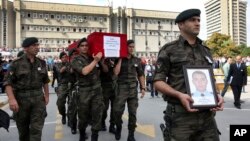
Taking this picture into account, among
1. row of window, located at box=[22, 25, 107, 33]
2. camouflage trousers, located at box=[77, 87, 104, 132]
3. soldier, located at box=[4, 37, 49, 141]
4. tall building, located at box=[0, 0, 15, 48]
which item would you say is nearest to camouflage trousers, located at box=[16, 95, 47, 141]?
soldier, located at box=[4, 37, 49, 141]

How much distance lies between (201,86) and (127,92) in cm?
392

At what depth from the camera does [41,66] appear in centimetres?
608

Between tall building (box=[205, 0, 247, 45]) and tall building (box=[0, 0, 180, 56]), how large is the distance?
2940 inches

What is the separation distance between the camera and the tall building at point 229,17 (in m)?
177

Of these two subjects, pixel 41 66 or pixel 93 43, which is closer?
pixel 41 66

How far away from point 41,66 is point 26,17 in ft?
298

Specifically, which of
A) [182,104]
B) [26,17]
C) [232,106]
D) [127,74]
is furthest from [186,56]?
[26,17]

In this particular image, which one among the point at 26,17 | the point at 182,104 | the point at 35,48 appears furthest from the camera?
the point at 26,17

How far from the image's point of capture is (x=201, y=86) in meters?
3.50

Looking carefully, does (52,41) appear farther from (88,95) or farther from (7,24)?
(88,95)

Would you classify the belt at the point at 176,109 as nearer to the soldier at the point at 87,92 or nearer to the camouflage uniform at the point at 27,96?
the camouflage uniform at the point at 27,96

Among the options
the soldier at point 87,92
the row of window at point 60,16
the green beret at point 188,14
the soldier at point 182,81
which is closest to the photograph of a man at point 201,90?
the soldier at point 182,81

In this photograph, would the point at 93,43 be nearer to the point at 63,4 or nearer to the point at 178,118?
the point at 178,118

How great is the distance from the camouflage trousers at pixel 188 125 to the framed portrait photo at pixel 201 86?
21 centimetres
